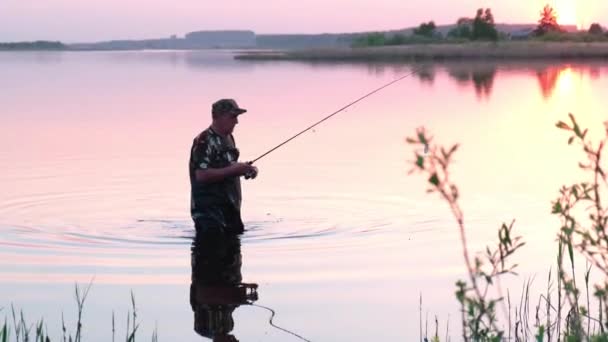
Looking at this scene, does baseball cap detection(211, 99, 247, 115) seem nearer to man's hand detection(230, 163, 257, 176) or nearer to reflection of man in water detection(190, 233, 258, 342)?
man's hand detection(230, 163, 257, 176)

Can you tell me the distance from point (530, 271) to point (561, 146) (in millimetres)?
11352

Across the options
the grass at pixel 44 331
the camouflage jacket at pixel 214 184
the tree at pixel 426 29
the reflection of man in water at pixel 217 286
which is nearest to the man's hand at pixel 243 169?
the camouflage jacket at pixel 214 184

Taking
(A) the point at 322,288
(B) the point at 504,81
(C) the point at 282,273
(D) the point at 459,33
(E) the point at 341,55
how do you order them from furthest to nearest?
1. (D) the point at 459,33
2. (E) the point at 341,55
3. (B) the point at 504,81
4. (C) the point at 282,273
5. (A) the point at 322,288

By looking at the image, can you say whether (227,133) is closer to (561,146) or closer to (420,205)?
(420,205)

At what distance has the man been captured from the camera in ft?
34.3

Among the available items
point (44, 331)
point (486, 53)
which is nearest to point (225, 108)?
point (44, 331)

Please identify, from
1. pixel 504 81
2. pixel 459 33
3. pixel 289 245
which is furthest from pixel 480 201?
pixel 459 33

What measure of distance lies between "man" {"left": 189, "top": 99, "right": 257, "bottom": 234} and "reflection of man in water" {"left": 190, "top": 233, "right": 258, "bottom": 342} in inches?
9.3

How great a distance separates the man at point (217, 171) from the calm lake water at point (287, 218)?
452mm

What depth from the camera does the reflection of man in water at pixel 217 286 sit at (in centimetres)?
846

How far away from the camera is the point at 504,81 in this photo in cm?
4950

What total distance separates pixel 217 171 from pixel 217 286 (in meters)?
1.06

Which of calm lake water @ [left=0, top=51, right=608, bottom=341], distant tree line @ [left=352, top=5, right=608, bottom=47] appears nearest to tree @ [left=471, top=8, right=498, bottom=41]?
distant tree line @ [left=352, top=5, right=608, bottom=47]

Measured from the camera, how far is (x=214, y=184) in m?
10.8
